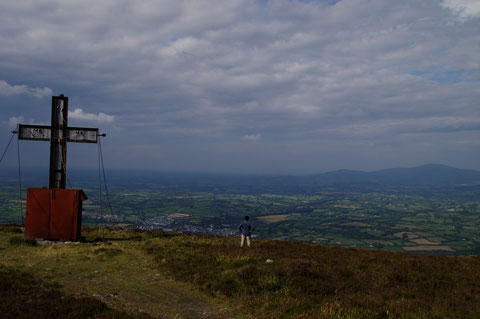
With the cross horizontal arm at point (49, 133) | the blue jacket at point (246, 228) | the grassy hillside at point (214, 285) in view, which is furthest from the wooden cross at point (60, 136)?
the blue jacket at point (246, 228)

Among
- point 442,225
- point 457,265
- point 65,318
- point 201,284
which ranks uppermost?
point 65,318

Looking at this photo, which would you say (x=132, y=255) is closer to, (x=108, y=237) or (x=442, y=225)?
(x=108, y=237)

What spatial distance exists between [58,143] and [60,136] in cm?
48

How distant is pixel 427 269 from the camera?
15.1 m

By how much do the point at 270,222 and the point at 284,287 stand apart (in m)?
91.1

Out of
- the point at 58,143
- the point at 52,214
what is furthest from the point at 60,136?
the point at 52,214

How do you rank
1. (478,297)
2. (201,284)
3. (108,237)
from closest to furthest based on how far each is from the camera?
(478,297) → (201,284) → (108,237)

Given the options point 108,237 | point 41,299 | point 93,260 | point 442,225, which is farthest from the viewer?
point 442,225

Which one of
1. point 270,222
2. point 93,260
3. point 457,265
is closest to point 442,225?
point 270,222

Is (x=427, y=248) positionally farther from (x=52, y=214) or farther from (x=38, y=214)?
(x=38, y=214)

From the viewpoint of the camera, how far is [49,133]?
1909 centimetres

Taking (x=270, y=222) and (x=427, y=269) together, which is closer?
(x=427, y=269)

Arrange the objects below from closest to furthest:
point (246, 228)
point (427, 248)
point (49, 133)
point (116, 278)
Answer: point (116, 278), point (49, 133), point (246, 228), point (427, 248)

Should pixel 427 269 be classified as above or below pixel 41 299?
below
